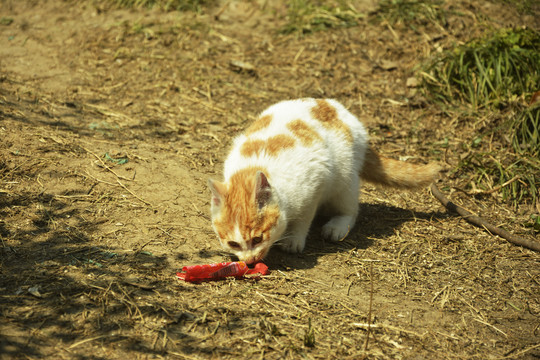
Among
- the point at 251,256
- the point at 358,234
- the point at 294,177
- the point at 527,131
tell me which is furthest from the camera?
the point at 527,131

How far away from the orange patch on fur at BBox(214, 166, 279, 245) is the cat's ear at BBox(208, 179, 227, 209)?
0.10 feet

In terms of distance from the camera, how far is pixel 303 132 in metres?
4.20

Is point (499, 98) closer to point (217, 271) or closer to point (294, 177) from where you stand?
point (294, 177)

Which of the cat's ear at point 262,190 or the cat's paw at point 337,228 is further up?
the cat's ear at point 262,190

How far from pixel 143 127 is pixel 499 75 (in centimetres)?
440

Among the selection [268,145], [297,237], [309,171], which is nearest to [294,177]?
[309,171]

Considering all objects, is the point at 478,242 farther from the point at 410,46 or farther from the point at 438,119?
the point at 410,46

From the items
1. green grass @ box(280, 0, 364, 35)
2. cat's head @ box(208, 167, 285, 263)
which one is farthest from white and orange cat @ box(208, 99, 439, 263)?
green grass @ box(280, 0, 364, 35)

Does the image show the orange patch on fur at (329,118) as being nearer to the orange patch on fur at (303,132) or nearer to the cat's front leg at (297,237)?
the orange patch on fur at (303,132)

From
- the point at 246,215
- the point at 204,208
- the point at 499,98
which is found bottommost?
the point at 204,208

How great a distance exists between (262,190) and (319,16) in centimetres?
500


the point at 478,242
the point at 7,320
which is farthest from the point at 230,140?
the point at 7,320

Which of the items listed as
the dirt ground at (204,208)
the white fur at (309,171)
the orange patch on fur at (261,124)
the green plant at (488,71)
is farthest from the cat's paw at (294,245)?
the green plant at (488,71)

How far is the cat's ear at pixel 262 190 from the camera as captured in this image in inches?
139
